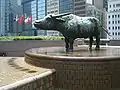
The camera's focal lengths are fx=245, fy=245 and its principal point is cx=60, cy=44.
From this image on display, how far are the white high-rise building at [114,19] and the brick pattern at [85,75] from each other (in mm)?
62098

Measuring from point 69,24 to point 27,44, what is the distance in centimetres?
866

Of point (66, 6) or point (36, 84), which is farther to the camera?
point (66, 6)

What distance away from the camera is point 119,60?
7.31 metres

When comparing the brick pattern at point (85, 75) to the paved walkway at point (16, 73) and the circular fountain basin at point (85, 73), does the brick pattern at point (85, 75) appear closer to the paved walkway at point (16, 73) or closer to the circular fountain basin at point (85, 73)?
the circular fountain basin at point (85, 73)

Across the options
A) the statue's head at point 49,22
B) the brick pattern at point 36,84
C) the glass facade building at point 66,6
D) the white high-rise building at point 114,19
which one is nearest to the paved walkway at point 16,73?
the brick pattern at point 36,84

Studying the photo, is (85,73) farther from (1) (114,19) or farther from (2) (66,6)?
(2) (66,6)

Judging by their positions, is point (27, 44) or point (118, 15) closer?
point (27, 44)

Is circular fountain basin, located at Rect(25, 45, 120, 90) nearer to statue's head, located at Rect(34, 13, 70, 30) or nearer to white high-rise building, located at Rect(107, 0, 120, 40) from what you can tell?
statue's head, located at Rect(34, 13, 70, 30)

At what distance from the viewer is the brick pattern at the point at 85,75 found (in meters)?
6.82

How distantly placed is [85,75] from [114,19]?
6560cm

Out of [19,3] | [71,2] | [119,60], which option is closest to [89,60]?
[119,60]

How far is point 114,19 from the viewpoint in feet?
230

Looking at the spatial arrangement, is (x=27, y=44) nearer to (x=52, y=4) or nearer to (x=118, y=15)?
(x=118, y=15)

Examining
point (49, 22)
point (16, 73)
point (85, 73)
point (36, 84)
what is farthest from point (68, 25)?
point (36, 84)
